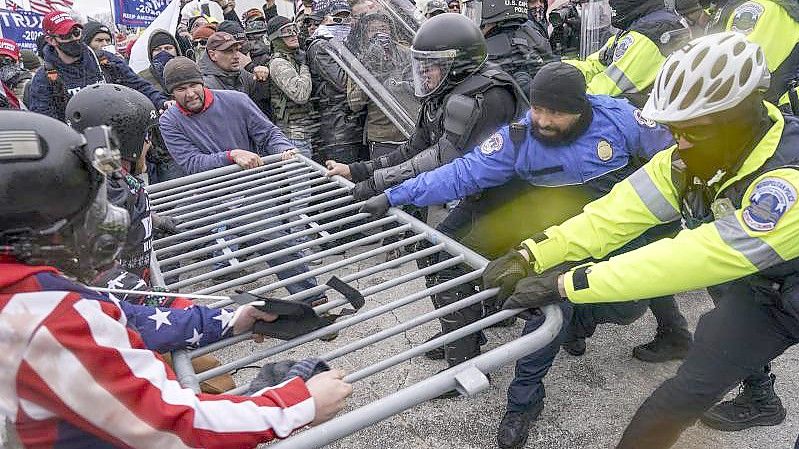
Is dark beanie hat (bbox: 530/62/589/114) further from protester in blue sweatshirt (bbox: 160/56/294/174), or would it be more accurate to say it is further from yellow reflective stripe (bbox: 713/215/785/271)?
protester in blue sweatshirt (bbox: 160/56/294/174)

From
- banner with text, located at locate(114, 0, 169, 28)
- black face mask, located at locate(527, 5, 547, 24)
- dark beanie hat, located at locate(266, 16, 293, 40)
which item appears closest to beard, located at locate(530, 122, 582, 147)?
dark beanie hat, located at locate(266, 16, 293, 40)

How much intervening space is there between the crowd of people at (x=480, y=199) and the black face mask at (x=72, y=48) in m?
0.04

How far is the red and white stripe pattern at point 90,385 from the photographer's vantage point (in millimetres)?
1030

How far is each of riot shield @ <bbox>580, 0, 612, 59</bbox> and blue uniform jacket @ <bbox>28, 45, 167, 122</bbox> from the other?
412 centimetres

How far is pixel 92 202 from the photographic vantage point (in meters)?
1.21

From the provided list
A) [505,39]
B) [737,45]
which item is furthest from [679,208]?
[505,39]

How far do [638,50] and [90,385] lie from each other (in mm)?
3646

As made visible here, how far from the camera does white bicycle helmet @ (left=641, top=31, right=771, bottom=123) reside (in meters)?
1.72

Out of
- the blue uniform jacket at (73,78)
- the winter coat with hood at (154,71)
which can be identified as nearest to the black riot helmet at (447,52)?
the blue uniform jacket at (73,78)

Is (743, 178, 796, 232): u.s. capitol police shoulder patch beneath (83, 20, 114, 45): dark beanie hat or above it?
above

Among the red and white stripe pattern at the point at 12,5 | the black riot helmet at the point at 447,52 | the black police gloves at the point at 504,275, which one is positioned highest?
the black riot helmet at the point at 447,52

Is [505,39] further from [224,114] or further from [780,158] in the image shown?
[780,158]

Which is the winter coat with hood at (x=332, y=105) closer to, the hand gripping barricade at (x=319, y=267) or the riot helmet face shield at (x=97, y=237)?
the hand gripping barricade at (x=319, y=267)

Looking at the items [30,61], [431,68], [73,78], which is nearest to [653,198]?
[431,68]
